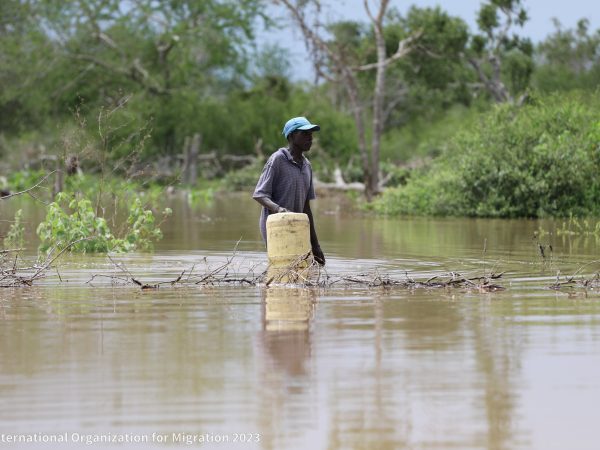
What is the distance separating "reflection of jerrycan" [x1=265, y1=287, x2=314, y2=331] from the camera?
25.7 feet

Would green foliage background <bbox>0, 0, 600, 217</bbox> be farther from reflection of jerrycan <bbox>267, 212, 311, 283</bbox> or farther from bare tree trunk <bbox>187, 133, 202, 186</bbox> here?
reflection of jerrycan <bbox>267, 212, 311, 283</bbox>

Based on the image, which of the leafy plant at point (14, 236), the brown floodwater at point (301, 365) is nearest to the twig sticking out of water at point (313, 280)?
Result: the brown floodwater at point (301, 365)

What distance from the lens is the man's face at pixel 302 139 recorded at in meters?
10.6

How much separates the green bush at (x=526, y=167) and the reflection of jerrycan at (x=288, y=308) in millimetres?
12373

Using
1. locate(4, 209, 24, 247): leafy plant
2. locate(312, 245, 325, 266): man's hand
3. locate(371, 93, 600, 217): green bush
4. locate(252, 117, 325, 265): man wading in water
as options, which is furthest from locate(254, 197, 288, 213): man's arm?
locate(371, 93, 600, 217): green bush

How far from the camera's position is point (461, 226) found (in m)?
19.9

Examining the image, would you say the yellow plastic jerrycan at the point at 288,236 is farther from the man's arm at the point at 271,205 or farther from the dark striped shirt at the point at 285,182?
the dark striped shirt at the point at 285,182

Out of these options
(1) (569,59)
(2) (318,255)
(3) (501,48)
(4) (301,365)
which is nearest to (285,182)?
(2) (318,255)

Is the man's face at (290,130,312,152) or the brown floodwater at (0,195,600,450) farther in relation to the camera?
the man's face at (290,130,312,152)

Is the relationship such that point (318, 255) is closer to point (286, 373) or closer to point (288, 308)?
point (288, 308)

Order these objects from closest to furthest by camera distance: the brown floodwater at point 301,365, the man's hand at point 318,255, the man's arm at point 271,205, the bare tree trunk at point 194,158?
the brown floodwater at point 301,365
the man's arm at point 271,205
the man's hand at point 318,255
the bare tree trunk at point 194,158

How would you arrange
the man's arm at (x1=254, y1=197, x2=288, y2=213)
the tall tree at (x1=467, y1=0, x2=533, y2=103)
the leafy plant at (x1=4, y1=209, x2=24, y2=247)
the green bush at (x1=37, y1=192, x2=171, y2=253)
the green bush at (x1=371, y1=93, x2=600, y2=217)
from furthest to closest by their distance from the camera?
the tall tree at (x1=467, y1=0, x2=533, y2=103) → the green bush at (x1=371, y1=93, x2=600, y2=217) → the leafy plant at (x1=4, y1=209, x2=24, y2=247) → the green bush at (x1=37, y1=192, x2=171, y2=253) → the man's arm at (x1=254, y1=197, x2=288, y2=213)

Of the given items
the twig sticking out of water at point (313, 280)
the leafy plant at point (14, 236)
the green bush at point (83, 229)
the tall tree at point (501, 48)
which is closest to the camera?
the twig sticking out of water at point (313, 280)

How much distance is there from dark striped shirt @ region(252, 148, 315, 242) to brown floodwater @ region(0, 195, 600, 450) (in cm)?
96
